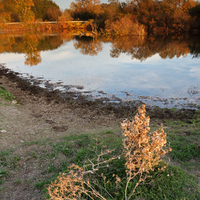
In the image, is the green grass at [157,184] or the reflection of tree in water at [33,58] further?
the reflection of tree in water at [33,58]

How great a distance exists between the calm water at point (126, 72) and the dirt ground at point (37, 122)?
1513 mm

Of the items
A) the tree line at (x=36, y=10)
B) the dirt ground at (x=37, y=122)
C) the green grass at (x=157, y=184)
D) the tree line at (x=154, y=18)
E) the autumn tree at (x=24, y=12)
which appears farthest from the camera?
the tree line at (x=36, y=10)

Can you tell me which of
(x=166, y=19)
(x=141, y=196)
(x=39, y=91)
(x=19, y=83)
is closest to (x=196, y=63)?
(x=39, y=91)

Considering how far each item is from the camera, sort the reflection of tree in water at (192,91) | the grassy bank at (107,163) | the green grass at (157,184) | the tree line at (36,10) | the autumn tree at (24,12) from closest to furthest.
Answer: the green grass at (157,184), the grassy bank at (107,163), the reflection of tree in water at (192,91), the autumn tree at (24,12), the tree line at (36,10)

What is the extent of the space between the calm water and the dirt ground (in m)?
1.51

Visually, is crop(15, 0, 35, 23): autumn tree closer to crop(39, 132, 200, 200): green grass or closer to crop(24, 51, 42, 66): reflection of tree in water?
crop(24, 51, 42, 66): reflection of tree in water

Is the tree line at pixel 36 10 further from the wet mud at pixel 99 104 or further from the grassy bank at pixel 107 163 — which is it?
the grassy bank at pixel 107 163

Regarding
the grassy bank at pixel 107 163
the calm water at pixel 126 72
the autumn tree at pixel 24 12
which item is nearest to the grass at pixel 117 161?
the grassy bank at pixel 107 163

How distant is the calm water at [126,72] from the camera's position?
1008 centimetres

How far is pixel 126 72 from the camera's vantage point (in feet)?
45.8

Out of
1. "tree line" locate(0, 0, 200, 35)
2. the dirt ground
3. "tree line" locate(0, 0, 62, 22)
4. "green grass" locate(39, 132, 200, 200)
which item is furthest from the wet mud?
"tree line" locate(0, 0, 62, 22)

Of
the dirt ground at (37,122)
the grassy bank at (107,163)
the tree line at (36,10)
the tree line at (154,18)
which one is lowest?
the dirt ground at (37,122)

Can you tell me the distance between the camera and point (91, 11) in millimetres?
64438

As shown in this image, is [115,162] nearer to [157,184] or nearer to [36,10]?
[157,184]
